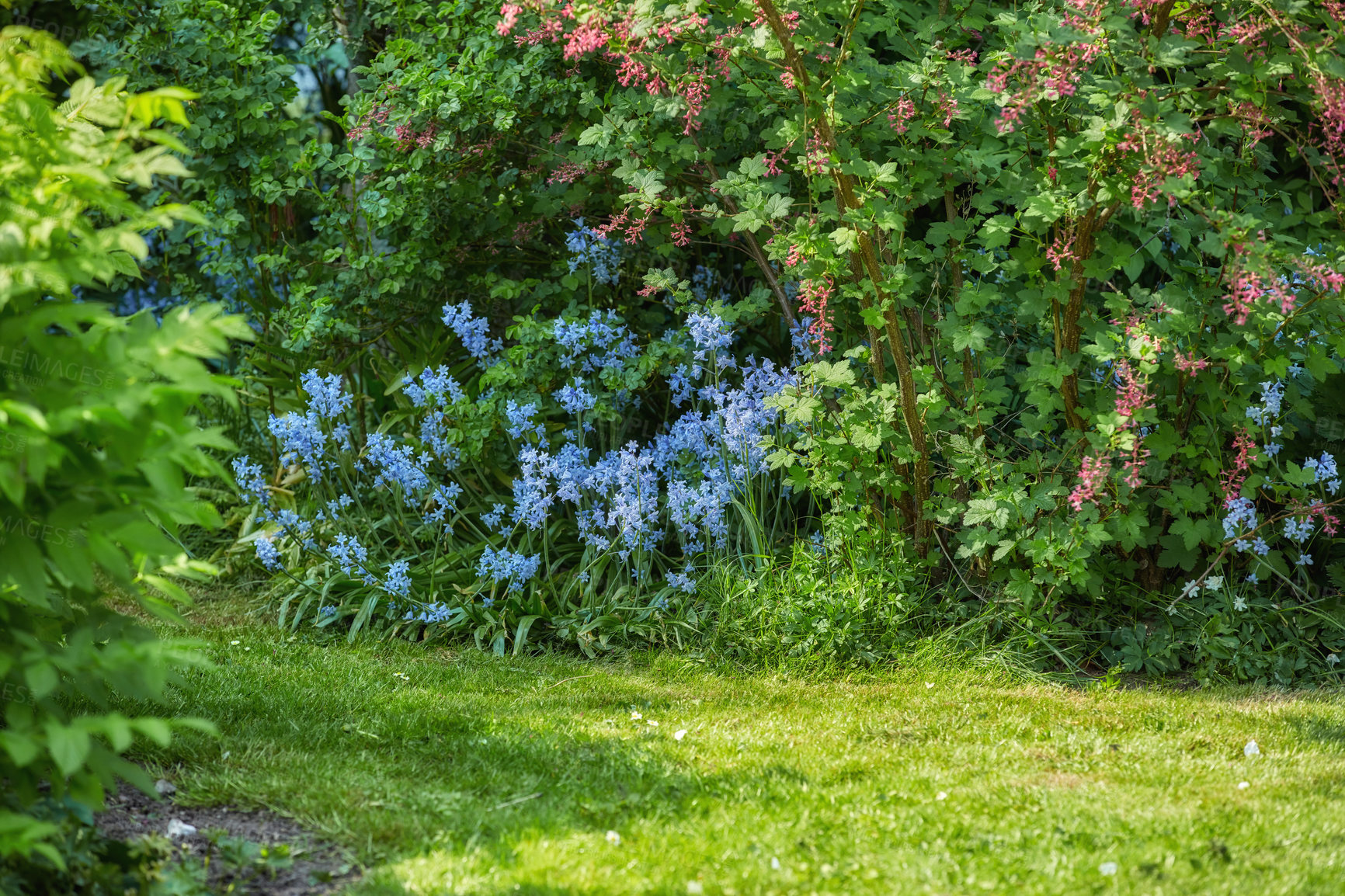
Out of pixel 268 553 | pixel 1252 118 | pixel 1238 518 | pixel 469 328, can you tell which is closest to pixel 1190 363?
pixel 1238 518

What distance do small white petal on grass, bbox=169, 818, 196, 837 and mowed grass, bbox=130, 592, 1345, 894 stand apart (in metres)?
0.19

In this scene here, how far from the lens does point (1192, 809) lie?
2.99 metres

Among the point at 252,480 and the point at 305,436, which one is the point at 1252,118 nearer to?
the point at 305,436

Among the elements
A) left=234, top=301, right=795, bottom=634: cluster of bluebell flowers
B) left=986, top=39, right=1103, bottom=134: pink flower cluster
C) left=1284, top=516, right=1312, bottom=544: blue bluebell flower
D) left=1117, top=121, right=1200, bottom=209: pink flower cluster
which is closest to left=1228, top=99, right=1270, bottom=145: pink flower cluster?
left=1117, top=121, right=1200, bottom=209: pink flower cluster

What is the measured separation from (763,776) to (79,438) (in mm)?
1910

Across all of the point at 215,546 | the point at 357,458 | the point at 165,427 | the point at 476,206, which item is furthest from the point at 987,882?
the point at 215,546

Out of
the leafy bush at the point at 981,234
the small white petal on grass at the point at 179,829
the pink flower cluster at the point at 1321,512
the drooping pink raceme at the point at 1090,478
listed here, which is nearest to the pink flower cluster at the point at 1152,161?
the leafy bush at the point at 981,234

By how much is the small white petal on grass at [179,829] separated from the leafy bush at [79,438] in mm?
332

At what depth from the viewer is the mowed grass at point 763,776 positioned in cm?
263

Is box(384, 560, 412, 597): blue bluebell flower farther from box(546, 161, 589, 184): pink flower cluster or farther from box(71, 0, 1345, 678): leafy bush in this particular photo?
box(546, 161, 589, 184): pink flower cluster

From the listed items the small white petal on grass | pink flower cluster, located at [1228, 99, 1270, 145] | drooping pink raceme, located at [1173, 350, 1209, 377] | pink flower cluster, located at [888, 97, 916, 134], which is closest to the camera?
the small white petal on grass

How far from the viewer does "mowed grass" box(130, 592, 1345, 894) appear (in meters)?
2.63

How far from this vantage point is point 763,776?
10.5ft

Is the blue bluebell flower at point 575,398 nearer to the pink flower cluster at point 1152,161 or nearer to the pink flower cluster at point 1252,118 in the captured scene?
the pink flower cluster at point 1152,161
